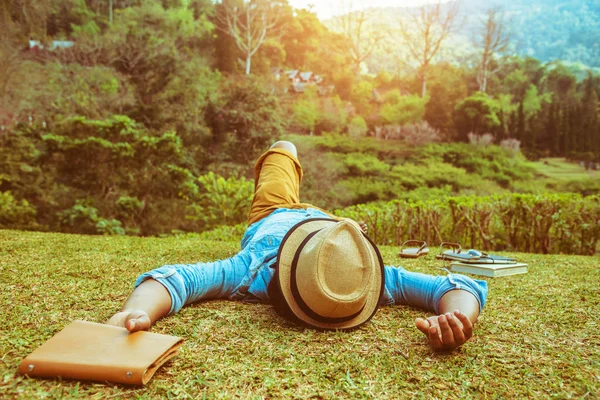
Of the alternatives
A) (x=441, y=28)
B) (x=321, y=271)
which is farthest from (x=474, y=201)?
(x=441, y=28)

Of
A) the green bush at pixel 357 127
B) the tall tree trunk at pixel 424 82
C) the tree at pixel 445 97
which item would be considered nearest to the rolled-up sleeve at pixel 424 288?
the green bush at pixel 357 127

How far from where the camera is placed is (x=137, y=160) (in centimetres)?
808

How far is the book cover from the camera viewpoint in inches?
106

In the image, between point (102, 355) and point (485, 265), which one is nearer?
point (102, 355)

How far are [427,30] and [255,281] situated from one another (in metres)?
13.2

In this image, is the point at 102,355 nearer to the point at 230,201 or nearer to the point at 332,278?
the point at 332,278

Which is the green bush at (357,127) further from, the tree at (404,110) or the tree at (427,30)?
the tree at (427,30)

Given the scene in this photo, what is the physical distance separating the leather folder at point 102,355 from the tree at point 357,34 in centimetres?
1374

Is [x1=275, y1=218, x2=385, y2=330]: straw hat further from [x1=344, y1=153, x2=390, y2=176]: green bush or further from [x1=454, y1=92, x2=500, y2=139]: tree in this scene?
[x1=454, y1=92, x2=500, y2=139]: tree

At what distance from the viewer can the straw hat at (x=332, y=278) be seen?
142 centimetres

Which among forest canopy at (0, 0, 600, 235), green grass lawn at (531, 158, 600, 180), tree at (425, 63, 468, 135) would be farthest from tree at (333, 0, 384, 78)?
green grass lawn at (531, 158, 600, 180)

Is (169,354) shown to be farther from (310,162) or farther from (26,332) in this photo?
(310,162)

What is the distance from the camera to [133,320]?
125 centimetres

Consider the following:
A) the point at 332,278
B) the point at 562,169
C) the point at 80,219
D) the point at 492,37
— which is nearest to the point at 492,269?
the point at 332,278
